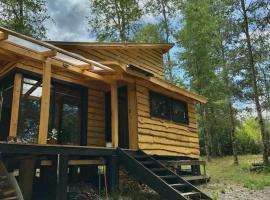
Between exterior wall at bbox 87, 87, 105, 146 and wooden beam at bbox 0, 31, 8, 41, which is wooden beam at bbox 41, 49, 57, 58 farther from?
exterior wall at bbox 87, 87, 105, 146

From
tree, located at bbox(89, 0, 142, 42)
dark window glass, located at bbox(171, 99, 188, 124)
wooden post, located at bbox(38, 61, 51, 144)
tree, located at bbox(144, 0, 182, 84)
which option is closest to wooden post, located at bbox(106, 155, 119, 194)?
wooden post, located at bbox(38, 61, 51, 144)

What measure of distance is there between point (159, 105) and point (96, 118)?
225 cm

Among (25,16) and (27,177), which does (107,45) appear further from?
(25,16)

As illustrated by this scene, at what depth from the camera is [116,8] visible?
69.3 ft

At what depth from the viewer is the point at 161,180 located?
654 centimetres

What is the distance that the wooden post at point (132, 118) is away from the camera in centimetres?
866

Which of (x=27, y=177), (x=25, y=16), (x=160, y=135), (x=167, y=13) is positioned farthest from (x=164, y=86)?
(x=167, y=13)

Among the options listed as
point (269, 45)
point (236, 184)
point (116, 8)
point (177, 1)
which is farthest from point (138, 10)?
point (236, 184)

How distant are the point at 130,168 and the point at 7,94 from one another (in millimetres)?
3775

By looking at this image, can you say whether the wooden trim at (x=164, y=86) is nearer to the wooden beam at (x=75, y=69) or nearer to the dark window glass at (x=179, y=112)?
the dark window glass at (x=179, y=112)

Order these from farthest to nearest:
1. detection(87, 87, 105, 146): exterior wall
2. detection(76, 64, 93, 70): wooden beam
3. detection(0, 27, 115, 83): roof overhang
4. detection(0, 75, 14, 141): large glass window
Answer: detection(87, 87, 105, 146): exterior wall
detection(0, 75, 14, 141): large glass window
detection(76, 64, 93, 70): wooden beam
detection(0, 27, 115, 83): roof overhang

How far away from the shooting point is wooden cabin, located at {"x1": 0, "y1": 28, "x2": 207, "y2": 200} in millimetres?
6652

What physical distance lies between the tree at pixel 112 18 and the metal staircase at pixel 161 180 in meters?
14.5

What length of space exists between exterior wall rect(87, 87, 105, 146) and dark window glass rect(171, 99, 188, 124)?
2739 millimetres
